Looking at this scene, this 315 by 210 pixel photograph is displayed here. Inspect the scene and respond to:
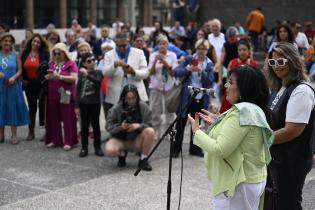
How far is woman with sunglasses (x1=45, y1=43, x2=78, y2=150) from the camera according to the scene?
850 cm

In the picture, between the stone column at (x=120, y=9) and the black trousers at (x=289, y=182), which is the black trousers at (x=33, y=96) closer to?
the black trousers at (x=289, y=182)

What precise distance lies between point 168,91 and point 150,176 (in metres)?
2.36

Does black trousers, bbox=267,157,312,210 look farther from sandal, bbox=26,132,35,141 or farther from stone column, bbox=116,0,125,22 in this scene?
stone column, bbox=116,0,125,22

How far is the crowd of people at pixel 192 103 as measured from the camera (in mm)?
3459

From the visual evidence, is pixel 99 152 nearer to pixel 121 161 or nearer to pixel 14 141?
pixel 121 161

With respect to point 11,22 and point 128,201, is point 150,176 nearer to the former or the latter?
point 128,201

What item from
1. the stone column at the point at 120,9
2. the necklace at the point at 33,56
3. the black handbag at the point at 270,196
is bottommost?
the black handbag at the point at 270,196

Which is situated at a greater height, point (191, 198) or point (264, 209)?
point (264, 209)

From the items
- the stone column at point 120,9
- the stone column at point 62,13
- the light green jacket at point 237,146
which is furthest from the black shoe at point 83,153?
the stone column at point 120,9

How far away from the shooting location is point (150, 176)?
7.02 m

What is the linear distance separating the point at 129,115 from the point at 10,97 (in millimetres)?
2670

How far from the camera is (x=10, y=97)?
9.01 meters

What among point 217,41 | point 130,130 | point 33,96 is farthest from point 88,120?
point 217,41

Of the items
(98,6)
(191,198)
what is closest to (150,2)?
(98,6)
